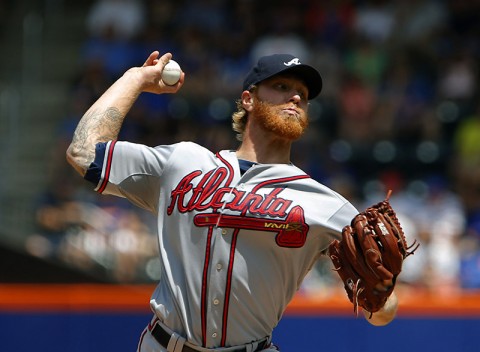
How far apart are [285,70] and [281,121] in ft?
0.69

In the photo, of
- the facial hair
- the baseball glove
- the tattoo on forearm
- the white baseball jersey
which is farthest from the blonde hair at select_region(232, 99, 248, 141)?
the baseball glove

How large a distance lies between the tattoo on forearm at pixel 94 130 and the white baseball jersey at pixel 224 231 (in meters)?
0.05

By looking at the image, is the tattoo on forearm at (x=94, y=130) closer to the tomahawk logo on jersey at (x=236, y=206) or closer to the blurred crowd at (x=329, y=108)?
the tomahawk logo on jersey at (x=236, y=206)

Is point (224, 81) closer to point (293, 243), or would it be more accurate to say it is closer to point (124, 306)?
point (124, 306)

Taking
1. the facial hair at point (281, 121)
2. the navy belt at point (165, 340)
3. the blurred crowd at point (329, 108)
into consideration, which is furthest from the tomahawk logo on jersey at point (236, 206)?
the blurred crowd at point (329, 108)

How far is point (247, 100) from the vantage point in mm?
4176

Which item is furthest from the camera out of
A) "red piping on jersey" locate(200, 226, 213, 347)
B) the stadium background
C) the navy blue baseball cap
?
the stadium background

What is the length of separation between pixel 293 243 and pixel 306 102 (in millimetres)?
645

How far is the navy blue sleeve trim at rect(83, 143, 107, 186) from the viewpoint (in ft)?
12.8

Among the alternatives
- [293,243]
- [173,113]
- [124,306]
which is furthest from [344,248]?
[173,113]

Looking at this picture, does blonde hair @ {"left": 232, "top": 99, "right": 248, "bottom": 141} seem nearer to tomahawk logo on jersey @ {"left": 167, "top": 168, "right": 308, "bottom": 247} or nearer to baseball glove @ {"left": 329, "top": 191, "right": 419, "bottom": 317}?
tomahawk logo on jersey @ {"left": 167, "top": 168, "right": 308, "bottom": 247}

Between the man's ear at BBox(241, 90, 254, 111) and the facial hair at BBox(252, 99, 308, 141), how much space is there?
0.11 meters

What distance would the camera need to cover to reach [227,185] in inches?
154

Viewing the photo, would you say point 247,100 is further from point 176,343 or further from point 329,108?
point 329,108
